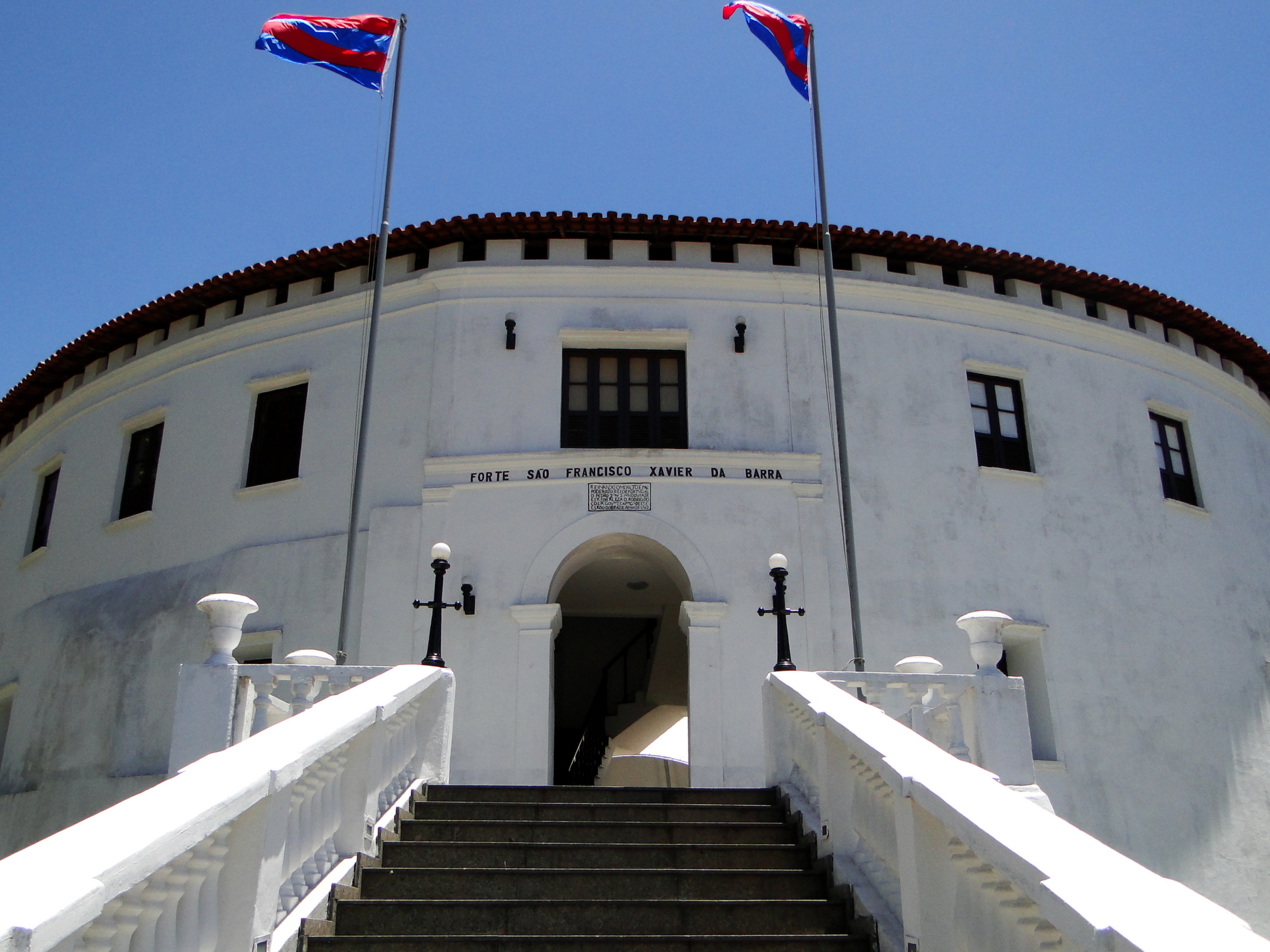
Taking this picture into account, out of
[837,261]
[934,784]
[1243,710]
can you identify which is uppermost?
[837,261]

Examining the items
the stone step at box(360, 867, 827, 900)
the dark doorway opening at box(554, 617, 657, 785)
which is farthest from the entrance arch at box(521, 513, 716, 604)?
the stone step at box(360, 867, 827, 900)

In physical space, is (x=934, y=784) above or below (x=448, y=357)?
below

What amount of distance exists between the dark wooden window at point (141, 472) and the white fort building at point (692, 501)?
0.19 feet

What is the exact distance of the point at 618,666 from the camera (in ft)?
65.9

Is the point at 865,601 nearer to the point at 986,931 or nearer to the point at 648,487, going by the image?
the point at 648,487

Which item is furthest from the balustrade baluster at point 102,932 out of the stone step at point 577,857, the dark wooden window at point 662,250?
the dark wooden window at point 662,250

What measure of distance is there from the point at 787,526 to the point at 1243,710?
684 centimetres

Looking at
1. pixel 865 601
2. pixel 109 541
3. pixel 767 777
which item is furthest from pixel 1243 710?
pixel 109 541

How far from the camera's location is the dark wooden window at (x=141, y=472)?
53.0ft

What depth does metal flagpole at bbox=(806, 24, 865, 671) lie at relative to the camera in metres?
11.7

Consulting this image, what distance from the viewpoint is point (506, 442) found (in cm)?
1388

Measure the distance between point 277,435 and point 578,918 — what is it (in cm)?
1094

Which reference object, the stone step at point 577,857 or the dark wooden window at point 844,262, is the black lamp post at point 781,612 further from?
the dark wooden window at point 844,262

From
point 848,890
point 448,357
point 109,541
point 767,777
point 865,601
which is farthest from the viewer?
point 109,541
